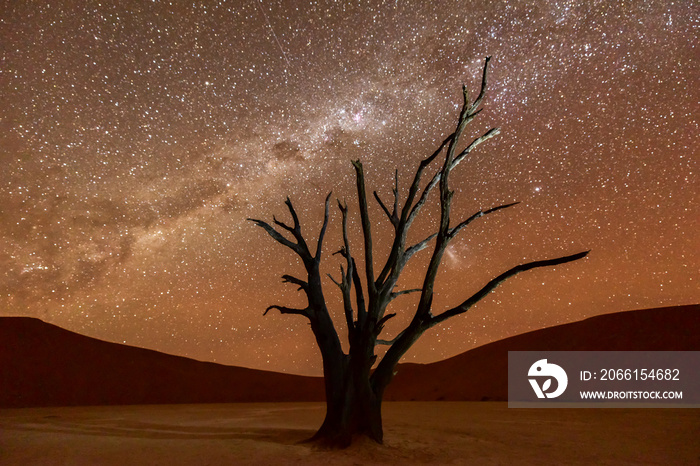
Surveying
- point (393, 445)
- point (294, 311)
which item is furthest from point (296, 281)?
point (393, 445)

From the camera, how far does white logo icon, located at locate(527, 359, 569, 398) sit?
27.9m

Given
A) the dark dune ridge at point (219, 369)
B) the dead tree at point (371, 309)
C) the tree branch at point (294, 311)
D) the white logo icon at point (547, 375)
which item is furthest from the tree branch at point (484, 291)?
the dark dune ridge at point (219, 369)

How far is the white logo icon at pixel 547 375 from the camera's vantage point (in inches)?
1098

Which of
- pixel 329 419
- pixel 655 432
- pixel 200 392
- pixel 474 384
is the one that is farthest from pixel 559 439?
pixel 200 392

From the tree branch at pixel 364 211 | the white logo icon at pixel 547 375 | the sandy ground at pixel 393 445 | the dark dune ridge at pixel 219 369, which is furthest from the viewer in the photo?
the dark dune ridge at pixel 219 369

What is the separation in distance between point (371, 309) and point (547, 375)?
34.6 m

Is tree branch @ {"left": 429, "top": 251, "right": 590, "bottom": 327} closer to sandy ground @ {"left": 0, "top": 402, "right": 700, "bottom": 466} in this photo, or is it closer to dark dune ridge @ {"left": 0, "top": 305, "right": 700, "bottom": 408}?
sandy ground @ {"left": 0, "top": 402, "right": 700, "bottom": 466}

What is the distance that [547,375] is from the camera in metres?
37.8

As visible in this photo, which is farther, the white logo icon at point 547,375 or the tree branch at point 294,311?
the white logo icon at point 547,375

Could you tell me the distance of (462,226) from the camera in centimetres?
908

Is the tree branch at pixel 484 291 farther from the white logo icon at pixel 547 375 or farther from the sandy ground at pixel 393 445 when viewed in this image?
the white logo icon at pixel 547 375

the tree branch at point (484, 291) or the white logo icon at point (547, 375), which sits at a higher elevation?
the tree branch at point (484, 291)

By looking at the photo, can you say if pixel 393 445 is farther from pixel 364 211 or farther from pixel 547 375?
pixel 547 375

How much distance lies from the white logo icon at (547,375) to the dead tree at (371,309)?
71.4ft
